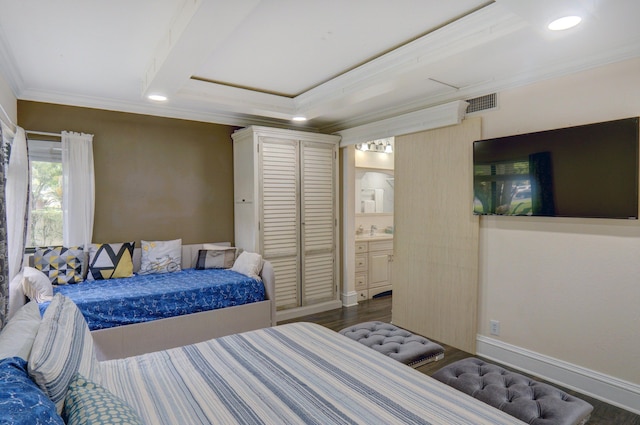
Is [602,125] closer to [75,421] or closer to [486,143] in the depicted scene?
[486,143]

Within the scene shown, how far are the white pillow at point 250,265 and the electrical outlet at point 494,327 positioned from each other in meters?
2.24

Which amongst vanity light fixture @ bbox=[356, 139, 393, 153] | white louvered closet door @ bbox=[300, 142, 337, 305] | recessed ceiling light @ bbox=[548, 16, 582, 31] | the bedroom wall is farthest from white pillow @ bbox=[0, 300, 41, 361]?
vanity light fixture @ bbox=[356, 139, 393, 153]

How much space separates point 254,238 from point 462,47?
2.82 m

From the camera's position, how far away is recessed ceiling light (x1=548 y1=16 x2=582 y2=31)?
1.85 meters

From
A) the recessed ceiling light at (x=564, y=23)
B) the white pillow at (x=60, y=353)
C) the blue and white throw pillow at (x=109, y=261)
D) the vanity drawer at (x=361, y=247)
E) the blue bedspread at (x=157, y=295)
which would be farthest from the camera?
the vanity drawer at (x=361, y=247)

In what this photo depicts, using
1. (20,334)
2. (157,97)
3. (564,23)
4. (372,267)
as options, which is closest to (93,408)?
(20,334)

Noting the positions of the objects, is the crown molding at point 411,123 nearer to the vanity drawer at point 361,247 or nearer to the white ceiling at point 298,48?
the white ceiling at point 298,48

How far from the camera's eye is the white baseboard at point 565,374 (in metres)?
2.46

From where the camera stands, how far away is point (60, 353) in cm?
133

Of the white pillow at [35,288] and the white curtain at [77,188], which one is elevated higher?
the white curtain at [77,188]

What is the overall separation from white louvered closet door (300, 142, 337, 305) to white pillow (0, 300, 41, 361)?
10.1ft

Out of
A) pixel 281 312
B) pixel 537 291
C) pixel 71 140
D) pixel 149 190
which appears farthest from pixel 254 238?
pixel 537 291

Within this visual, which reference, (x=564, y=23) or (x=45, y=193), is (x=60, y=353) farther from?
(x=45, y=193)

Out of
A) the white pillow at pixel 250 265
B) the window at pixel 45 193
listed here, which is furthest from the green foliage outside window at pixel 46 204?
the white pillow at pixel 250 265
